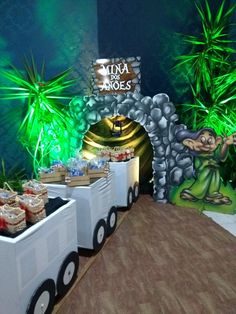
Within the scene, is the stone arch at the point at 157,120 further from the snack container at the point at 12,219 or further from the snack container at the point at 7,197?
the snack container at the point at 12,219

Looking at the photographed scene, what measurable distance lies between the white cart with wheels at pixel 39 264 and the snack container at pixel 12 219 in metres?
0.07

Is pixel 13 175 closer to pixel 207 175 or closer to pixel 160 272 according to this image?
pixel 207 175

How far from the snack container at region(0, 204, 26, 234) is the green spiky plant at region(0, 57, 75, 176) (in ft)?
8.62

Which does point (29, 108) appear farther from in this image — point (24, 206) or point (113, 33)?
point (24, 206)

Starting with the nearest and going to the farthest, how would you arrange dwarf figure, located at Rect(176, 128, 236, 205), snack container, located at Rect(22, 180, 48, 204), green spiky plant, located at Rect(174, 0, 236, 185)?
snack container, located at Rect(22, 180, 48, 204)
dwarf figure, located at Rect(176, 128, 236, 205)
green spiky plant, located at Rect(174, 0, 236, 185)

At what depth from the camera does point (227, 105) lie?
4305 millimetres

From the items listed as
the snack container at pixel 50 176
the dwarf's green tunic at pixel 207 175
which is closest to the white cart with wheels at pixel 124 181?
the dwarf's green tunic at pixel 207 175

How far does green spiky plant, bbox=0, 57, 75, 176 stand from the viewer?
15.3 feet

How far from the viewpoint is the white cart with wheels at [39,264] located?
5.85 feet

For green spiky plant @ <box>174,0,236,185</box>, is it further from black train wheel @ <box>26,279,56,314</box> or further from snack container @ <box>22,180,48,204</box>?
black train wheel @ <box>26,279,56,314</box>

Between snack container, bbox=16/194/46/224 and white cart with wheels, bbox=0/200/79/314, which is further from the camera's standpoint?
snack container, bbox=16/194/46/224

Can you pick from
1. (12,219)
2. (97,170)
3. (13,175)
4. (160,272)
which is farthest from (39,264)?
(13,175)

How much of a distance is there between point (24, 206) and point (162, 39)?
12.4ft

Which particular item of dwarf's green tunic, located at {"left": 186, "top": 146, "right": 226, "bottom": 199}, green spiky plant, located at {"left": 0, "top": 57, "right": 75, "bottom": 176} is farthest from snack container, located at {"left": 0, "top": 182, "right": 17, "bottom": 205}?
dwarf's green tunic, located at {"left": 186, "top": 146, "right": 226, "bottom": 199}
